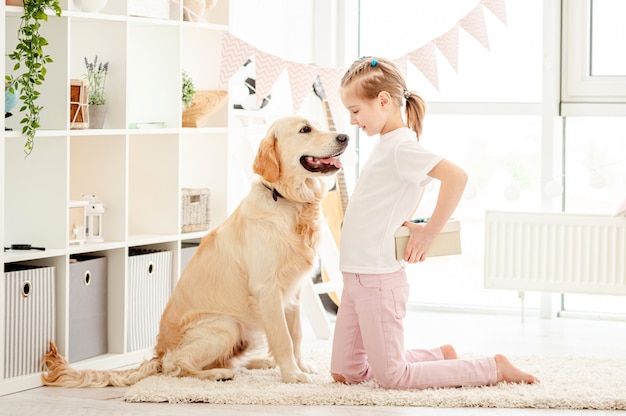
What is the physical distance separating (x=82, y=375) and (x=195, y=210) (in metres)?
0.86

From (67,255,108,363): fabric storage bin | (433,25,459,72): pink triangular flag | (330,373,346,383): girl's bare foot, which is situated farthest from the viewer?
(433,25,459,72): pink triangular flag

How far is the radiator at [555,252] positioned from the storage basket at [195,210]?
128 centimetres

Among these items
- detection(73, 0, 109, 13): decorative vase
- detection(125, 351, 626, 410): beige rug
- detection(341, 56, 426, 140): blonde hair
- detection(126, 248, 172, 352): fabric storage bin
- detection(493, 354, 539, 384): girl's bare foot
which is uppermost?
detection(73, 0, 109, 13): decorative vase

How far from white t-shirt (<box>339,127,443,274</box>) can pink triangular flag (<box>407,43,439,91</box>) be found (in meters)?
1.13

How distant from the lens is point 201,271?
3201 millimetres

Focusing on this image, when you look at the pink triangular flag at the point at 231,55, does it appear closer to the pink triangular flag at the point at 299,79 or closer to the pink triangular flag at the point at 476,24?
the pink triangular flag at the point at 299,79

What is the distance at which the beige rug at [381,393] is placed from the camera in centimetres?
286

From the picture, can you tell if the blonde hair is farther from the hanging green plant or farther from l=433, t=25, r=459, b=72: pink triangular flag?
l=433, t=25, r=459, b=72: pink triangular flag

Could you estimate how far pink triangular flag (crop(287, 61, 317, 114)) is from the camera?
12.9 ft

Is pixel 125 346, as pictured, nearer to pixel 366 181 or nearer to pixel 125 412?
pixel 125 412

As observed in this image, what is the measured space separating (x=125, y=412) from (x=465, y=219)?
2227mm

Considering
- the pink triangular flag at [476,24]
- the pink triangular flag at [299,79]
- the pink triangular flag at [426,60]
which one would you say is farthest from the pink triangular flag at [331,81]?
the pink triangular flag at [476,24]

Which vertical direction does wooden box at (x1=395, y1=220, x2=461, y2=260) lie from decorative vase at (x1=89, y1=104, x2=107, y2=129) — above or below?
below

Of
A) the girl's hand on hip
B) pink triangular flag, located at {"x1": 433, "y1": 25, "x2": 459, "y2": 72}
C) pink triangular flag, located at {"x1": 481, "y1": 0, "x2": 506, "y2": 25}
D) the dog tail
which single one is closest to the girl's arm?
the girl's hand on hip
